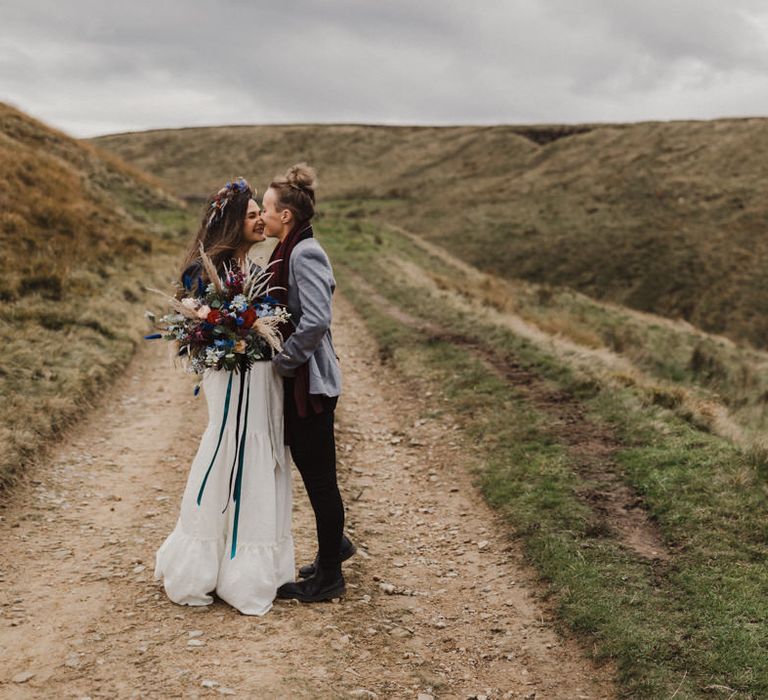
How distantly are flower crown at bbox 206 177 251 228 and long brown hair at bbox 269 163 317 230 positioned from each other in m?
0.27

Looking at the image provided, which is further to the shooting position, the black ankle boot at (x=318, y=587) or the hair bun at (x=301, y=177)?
the black ankle boot at (x=318, y=587)

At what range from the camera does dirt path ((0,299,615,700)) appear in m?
4.33

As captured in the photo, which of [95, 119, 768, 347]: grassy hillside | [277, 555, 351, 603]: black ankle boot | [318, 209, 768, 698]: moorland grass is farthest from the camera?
[95, 119, 768, 347]: grassy hillside

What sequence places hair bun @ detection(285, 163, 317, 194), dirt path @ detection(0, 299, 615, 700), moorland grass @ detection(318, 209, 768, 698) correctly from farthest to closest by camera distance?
hair bun @ detection(285, 163, 317, 194) < moorland grass @ detection(318, 209, 768, 698) < dirt path @ detection(0, 299, 615, 700)

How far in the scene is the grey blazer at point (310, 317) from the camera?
4770 millimetres

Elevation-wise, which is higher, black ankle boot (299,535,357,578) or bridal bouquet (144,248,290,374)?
bridal bouquet (144,248,290,374)

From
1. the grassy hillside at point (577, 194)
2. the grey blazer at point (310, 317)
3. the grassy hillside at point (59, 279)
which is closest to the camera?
the grey blazer at point (310, 317)

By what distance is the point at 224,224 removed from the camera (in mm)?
5137

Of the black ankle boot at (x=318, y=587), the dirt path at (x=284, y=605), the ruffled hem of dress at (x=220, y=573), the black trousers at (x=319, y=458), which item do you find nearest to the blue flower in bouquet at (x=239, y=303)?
the black trousers at (x=319, y=458)

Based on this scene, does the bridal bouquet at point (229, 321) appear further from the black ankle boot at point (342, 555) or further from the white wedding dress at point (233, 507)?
the black ankle boot at point (342, 555)

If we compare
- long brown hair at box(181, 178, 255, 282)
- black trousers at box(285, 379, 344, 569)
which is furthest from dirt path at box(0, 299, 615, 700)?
long brown hair at box(181, 178, 255, 282)

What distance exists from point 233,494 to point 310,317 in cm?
140

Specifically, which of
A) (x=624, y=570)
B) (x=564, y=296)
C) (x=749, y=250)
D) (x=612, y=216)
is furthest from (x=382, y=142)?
(x=624, y=570)

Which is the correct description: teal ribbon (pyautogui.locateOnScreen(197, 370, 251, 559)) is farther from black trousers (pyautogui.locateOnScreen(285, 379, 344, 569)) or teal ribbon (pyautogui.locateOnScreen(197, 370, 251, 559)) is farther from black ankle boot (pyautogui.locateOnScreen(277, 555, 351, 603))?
black ankle boot (pyautogui.locateOnScreen(277, 555, 351, 603))
